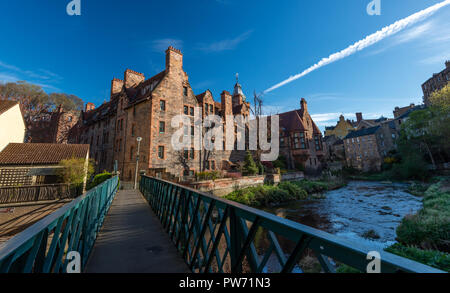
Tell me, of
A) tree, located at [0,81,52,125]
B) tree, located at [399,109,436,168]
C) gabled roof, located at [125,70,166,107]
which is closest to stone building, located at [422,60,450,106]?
tree, located at [399,109,436,168]

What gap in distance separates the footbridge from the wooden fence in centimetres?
1140

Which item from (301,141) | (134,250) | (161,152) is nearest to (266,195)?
(161,152)

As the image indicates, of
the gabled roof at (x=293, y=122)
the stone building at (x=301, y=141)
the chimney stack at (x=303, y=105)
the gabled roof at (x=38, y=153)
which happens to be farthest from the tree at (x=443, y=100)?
the gabled roof at (x=38, y=153)

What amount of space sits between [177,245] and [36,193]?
16503mm

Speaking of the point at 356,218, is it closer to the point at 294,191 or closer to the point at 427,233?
the point at 427,233

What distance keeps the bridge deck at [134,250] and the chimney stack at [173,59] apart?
20582 mm

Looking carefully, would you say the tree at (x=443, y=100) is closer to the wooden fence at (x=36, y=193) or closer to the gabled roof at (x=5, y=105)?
the wooden fence at (x=36, y=193)

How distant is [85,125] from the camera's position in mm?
34406

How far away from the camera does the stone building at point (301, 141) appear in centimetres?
3170

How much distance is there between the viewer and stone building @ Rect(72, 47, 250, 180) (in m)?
20.9

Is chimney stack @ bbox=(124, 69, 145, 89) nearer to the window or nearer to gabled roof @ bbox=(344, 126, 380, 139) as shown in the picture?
the window

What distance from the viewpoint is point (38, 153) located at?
1831 cm
